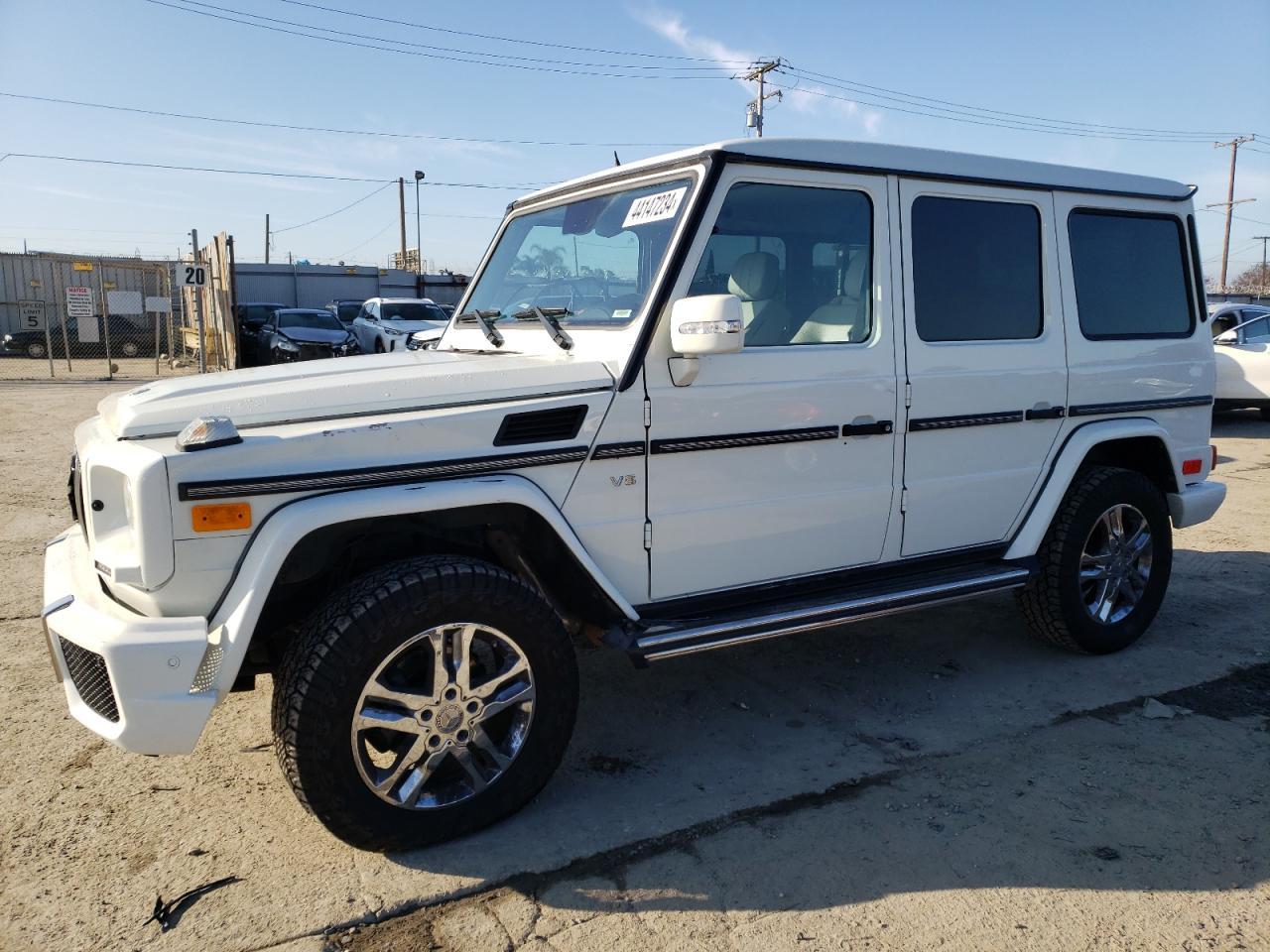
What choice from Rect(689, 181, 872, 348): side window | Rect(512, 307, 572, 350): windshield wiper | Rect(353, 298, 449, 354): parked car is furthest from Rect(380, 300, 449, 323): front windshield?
Rect(689, 181, 872, 348): side window

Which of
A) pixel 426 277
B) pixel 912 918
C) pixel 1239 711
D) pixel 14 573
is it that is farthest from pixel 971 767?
pixel 426 277

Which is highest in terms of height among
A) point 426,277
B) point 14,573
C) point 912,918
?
point 426,277

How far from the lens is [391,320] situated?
817 inches

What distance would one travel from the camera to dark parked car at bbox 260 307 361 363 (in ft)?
61.6

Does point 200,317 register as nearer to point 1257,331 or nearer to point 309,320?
point 309,320

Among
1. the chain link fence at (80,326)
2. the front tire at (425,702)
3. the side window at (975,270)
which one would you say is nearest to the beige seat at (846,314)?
the side window at (975,270)

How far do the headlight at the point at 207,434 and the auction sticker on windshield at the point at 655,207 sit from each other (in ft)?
5.31

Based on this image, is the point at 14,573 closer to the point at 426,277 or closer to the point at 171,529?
the point at 171,529

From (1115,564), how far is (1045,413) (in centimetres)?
97

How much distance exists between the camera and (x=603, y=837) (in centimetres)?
302

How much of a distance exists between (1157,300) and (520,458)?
11.5ft

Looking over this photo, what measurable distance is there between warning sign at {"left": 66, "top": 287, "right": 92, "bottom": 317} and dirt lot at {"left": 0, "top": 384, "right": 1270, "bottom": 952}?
1634 cm

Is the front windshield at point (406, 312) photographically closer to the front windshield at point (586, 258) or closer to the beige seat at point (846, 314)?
the front windshield at point (586, 258)

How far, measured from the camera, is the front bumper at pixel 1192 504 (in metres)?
4.75
